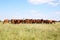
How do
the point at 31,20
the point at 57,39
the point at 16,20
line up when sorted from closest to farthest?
the point at 57,39 < the point at 16,20 < the point at 31,20

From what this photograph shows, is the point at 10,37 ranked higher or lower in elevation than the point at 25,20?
higher

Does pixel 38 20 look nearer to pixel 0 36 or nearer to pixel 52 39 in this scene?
pixel 52 39

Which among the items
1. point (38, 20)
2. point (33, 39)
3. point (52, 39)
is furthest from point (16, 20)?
point (33, 39)

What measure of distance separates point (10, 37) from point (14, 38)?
0.29m

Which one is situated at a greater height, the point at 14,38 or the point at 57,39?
the point at 14,38

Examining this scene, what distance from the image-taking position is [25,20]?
44500mm

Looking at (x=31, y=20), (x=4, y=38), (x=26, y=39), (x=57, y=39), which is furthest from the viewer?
(x=31, y=20)

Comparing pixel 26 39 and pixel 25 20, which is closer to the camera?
pixel 26 39

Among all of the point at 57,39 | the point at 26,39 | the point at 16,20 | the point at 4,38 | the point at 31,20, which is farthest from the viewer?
the point at 31,20

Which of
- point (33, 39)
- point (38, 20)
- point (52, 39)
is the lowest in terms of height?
point (38, 20)

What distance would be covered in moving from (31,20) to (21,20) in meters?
3.60

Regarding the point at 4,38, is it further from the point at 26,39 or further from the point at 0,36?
the point at 26,39

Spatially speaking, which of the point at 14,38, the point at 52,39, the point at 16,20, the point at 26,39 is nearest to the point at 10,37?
the point at 14,38

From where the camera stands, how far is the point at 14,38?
10.7 m
